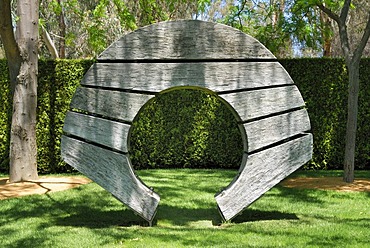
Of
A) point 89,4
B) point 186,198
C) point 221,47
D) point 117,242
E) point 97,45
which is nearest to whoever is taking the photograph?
point 117,242

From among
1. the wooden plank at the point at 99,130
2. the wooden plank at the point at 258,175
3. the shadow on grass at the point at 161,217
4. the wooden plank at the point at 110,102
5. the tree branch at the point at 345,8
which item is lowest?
the shadow on grass at the point at 161,217

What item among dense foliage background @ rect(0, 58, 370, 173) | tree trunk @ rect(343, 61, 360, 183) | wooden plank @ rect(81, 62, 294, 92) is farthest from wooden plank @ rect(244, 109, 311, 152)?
dense foliage background @ rect(0, 58, 370, 173)

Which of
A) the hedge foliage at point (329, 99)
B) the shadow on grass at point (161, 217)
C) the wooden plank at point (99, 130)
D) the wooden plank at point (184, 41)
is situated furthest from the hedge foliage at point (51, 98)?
the wooden plank at point (184, 41)

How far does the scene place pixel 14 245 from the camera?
4.92 m

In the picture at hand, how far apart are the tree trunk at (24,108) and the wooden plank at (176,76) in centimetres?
404

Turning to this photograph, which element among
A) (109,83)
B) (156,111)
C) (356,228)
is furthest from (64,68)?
(356,228)

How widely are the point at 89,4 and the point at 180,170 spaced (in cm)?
1501

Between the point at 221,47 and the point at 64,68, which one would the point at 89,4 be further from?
the point at 221,47

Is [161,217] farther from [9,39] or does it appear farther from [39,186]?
[9,39]

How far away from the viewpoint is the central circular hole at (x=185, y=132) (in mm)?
11484

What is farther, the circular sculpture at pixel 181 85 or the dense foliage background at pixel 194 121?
the dense foliage background at pixel 194 121

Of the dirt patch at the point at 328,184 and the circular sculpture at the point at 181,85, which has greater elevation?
the circular sculpture at the point at 181,85

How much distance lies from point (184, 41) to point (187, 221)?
219 centimetres

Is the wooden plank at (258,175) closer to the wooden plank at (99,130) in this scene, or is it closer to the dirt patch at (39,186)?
the wooden plank at (99,130)
